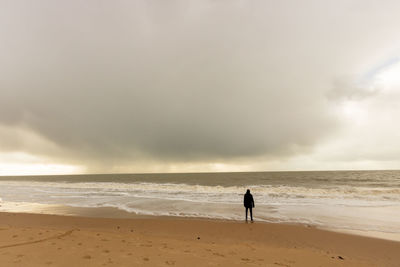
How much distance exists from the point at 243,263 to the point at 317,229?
745 centimetres

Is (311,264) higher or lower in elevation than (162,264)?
lower

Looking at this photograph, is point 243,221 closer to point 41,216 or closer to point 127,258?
point 127,258

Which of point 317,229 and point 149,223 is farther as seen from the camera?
point 149,223

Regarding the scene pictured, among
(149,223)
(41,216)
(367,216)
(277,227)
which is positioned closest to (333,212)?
(367,216)

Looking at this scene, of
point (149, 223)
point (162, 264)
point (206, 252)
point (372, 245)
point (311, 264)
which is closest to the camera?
point (162, 264)

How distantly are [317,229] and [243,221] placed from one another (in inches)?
156

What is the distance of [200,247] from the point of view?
7.50m

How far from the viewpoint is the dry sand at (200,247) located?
594 cm

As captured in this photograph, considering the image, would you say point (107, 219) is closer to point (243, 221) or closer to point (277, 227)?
point (243, 221)

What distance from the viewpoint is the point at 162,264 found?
565 centimetres

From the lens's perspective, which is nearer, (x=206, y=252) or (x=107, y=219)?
(x=206, y=252)

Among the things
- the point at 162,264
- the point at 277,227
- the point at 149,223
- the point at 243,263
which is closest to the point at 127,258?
the point at 162,264

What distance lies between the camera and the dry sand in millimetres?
5938

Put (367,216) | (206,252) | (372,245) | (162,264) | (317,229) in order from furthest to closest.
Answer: (367,216), (317,229), (372,245), (206,252), (162,264)
